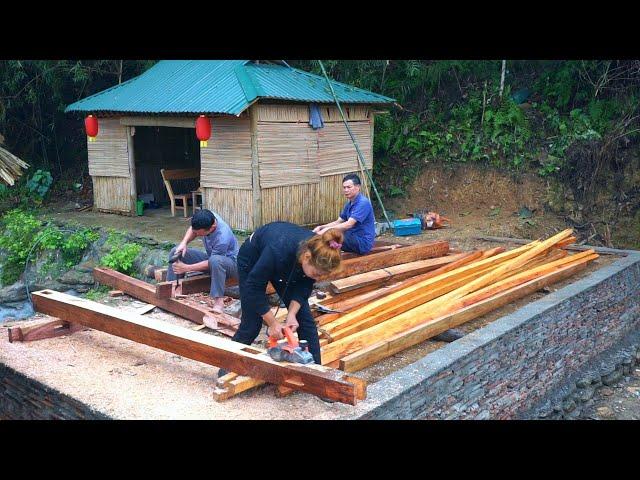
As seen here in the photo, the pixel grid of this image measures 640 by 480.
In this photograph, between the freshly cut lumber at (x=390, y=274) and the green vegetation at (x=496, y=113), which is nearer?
the freshly cut lumber at (x=390, y=274)

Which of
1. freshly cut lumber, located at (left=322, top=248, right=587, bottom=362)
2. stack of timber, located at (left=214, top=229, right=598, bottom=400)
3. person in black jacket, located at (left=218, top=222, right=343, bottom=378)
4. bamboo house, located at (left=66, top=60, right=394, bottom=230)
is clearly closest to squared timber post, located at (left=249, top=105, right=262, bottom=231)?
bamboo house, located at (left=66, top=60, right=394, bottom=230)

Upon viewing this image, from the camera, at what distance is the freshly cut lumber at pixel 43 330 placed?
5797 millimetres

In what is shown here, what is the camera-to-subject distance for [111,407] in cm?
446

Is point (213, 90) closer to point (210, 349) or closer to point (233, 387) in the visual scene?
point (210, 349)

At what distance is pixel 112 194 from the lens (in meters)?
14.3

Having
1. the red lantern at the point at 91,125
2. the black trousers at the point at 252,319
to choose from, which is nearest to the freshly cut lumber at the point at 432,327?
the black trousers at the point at 252,319

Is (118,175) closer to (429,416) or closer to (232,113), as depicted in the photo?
(232,113)

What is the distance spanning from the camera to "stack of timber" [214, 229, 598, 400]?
582cm

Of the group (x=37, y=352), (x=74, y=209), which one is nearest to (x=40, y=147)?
(x=74, y=209)

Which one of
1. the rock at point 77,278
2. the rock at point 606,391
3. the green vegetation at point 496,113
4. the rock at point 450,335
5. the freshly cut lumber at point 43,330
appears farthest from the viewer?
the green vegetation at point 496,113

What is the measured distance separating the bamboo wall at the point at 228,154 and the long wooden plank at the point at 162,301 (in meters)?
4.47

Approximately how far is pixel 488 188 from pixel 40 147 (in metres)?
12.8

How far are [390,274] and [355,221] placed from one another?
2.74 ft

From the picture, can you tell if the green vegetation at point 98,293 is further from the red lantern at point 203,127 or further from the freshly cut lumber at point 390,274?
the red lantern at point 203,127
